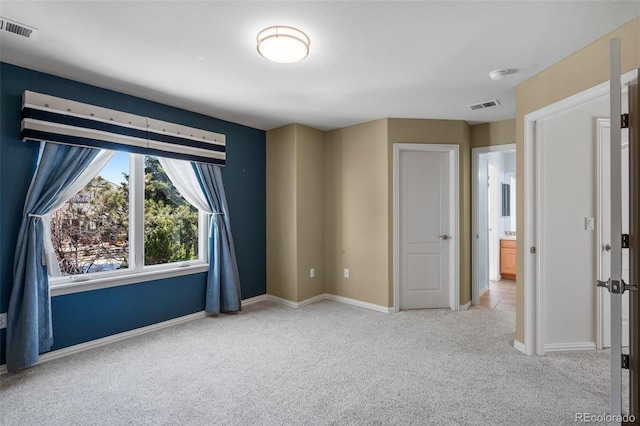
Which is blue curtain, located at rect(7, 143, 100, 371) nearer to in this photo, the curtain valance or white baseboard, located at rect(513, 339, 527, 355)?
the curtain valance

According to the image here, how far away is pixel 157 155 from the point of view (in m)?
3.39

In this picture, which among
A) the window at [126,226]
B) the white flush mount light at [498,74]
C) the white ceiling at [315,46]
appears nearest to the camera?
the white ceiling at [315,46]

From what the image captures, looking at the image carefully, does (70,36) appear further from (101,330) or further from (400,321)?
(400,321)

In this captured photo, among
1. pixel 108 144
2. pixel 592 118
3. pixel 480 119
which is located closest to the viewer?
pixel 592 118

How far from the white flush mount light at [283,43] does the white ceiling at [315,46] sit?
6cm

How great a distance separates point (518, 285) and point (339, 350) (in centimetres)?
179

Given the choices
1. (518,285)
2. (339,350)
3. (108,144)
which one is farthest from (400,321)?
(108,144)

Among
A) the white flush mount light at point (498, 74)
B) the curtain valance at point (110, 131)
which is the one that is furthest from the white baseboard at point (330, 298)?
the white flush mount light at point (498, 74)

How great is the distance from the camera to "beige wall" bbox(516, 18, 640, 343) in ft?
6.43

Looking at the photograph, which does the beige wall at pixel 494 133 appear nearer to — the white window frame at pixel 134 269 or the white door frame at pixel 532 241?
the white door frame at pixel 532 241

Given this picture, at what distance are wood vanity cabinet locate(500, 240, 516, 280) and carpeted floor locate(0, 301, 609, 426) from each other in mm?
2905

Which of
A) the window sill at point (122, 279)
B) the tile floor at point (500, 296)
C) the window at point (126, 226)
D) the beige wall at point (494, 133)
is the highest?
the beige wall at point (494, 133)

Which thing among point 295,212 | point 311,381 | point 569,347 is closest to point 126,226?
point 295,212

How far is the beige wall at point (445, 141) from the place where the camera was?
4.09 metres
